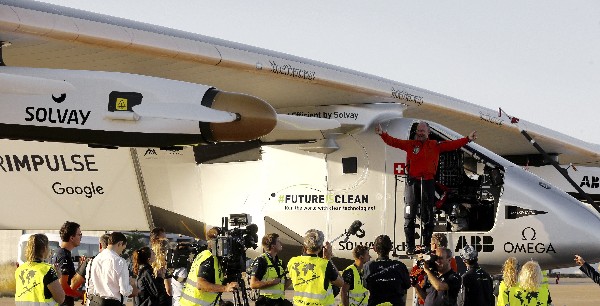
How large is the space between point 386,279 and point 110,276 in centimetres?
309

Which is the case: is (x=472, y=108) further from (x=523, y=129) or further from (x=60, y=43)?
(x=60, y=43)

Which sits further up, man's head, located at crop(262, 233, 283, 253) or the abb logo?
the abb logo

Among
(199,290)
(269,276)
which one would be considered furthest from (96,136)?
(269,276)

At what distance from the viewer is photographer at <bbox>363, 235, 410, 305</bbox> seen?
10086 millimetres

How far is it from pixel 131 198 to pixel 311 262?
7884 millimetres

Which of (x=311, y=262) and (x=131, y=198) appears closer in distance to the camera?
(x=311, y=262)

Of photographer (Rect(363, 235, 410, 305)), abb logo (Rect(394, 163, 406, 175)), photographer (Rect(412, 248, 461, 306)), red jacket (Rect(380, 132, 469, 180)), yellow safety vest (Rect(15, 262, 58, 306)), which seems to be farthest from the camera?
abb logo (Rect(394, 163, 406, 175))

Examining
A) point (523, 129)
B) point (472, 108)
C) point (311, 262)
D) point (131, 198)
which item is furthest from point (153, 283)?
point (523, 129)

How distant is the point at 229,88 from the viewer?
14.3m

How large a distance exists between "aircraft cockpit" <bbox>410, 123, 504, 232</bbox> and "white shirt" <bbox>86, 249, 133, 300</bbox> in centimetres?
643

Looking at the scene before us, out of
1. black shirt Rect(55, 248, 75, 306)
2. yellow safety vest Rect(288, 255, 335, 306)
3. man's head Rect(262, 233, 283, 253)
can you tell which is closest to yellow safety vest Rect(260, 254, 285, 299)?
man's head Rect(262, 233, 283, 253)

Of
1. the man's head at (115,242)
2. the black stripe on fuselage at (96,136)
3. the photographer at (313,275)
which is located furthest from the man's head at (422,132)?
the man's head at (115,242)

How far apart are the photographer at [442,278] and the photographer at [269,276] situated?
1607 mm

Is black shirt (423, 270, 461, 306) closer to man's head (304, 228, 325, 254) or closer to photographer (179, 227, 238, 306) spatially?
man's head (304, 228, 325, 254)
